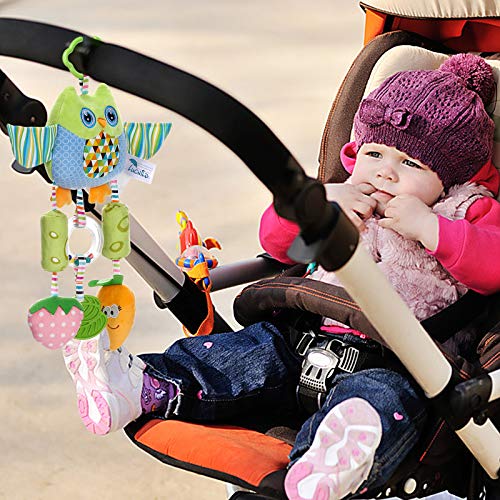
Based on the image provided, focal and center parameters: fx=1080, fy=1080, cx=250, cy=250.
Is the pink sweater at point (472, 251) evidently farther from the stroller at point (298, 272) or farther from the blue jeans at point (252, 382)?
the blue jeans at point (252, 382)

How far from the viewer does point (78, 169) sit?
134cm

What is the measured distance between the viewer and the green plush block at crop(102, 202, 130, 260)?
1382 mm

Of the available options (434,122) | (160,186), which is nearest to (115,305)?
(434,122)

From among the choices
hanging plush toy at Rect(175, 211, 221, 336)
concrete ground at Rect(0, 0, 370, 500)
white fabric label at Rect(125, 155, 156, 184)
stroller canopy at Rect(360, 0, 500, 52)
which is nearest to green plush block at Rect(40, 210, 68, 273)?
white fabric label at Rect(125, 155, 156, 184)

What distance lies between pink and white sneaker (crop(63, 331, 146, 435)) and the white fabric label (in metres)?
0.22

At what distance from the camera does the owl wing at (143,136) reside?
54.7 inches

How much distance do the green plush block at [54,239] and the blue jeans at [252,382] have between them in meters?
0.31

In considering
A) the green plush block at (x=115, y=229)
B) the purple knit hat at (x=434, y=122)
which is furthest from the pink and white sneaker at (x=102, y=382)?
the purple knit hat at (x=434, y=122)

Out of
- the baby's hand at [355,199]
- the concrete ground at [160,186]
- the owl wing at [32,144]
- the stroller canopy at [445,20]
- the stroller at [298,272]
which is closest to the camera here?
the stroller at [298,272]

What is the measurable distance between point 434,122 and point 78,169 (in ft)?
2.05

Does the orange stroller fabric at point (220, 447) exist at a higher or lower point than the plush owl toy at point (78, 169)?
lower

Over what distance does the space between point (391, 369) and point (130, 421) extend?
0.38 metres

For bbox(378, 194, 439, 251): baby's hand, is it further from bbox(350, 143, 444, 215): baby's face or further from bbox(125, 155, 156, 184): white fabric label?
bbox(125, 155, 156, 184): white fabric label

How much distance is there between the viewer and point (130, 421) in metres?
1.53
